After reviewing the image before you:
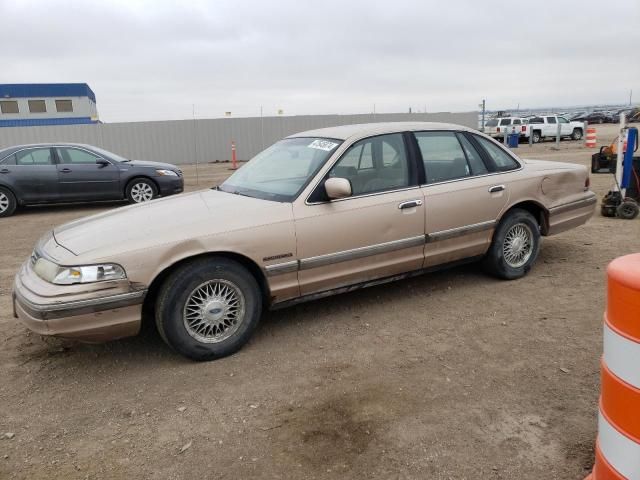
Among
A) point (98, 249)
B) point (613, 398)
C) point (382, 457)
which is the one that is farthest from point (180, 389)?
point (613, 398)

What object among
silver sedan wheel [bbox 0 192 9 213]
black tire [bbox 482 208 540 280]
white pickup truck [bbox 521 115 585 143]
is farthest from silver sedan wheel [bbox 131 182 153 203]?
white pickup truck [bbox 521 115 585 143]

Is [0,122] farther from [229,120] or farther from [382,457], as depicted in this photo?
[382,457]

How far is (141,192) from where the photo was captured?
36.4ft

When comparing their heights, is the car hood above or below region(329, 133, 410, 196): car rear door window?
below

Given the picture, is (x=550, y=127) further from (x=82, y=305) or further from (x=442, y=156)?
(x=82, y=305)

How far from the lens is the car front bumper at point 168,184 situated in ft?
36.7

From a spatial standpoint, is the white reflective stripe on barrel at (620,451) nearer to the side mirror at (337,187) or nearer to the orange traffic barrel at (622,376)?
the orange traffic barrel at (622,376)

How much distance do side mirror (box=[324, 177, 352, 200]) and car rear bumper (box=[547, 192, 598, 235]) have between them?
2.52 meters

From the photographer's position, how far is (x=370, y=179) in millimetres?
4406

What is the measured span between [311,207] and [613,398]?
248cm

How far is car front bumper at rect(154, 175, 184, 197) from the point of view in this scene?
440 inches

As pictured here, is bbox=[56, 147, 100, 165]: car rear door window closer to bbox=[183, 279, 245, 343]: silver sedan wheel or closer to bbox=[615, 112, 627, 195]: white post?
bbox=[183, 279, 245, 343]: silver sedan wheel

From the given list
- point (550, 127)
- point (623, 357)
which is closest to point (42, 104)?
point (550, 127)

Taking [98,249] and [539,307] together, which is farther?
[539,307]
